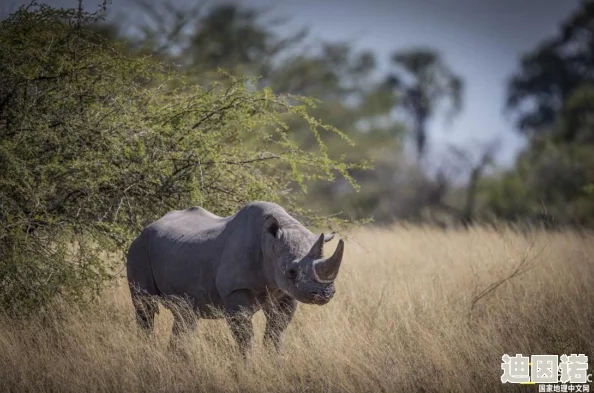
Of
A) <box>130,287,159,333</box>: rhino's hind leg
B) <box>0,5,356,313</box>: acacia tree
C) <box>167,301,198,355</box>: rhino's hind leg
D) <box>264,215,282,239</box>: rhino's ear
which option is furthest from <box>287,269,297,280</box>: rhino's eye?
<box>0,5,356,313</box>: acacia tree

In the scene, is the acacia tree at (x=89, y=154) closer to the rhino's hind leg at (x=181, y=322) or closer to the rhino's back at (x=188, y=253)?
the rhino's back at (x=188, y=253)

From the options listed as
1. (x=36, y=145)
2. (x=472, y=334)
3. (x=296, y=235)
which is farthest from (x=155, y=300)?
(x=472, y=334)

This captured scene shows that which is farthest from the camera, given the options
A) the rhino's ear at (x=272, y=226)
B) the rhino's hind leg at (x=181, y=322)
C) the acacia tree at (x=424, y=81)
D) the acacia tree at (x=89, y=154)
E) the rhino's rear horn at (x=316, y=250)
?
the acacia tree at (x=424, y=81)

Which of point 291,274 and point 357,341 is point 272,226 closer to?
point 291,274

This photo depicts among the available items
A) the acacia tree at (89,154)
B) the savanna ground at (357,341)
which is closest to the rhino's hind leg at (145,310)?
the savanna ground at (357,341)

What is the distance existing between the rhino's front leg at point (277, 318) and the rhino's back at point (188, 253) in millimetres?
516

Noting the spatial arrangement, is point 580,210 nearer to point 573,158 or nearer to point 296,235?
point 573,158

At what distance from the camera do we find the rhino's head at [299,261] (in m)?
6.09

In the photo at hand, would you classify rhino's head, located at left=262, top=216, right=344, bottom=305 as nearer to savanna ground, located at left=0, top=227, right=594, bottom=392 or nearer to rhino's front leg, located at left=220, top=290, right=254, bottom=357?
rhino's front leg, located at left=220, top=290, right=254, bottom=357

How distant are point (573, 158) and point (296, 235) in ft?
64.6

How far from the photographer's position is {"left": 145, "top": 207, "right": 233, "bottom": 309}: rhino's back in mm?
7004

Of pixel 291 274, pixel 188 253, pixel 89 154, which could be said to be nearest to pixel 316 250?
pixel 291 274

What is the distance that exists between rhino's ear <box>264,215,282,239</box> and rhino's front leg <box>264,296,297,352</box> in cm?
54

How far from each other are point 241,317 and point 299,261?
0.72 metres
